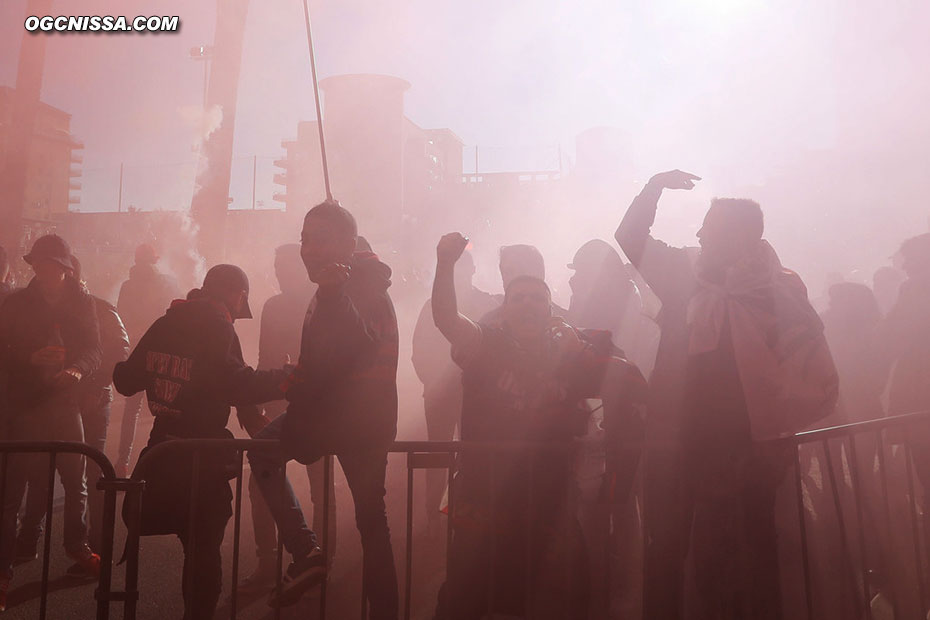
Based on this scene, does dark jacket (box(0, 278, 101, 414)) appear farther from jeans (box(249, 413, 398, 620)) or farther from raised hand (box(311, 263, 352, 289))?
raised hand (box(311, 263, 352, 289))

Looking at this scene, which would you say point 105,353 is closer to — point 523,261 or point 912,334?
point 523,261

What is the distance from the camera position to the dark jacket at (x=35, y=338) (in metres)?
3.86

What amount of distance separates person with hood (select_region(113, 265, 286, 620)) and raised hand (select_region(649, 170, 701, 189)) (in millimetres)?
1845

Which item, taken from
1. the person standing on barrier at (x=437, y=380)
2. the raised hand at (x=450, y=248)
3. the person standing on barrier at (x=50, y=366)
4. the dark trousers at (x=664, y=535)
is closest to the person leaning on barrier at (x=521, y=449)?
the raised hand at (x=450, y=248)

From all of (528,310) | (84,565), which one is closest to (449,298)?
(528,310)

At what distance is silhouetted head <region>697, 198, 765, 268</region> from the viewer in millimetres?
2861

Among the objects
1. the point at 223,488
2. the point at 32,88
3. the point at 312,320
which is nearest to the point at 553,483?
the point at 312,320

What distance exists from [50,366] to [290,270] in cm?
142

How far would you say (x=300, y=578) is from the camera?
2680mm

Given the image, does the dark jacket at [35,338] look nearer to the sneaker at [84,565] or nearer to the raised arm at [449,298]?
the sneaker at [84,565]

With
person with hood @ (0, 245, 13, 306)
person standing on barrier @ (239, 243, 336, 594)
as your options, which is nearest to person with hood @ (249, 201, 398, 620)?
person standing on barrier @ (239, 243, 336, 594)

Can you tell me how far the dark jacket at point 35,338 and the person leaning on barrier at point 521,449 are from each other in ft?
8.27

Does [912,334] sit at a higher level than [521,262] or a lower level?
lower

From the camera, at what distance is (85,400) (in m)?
4.35
